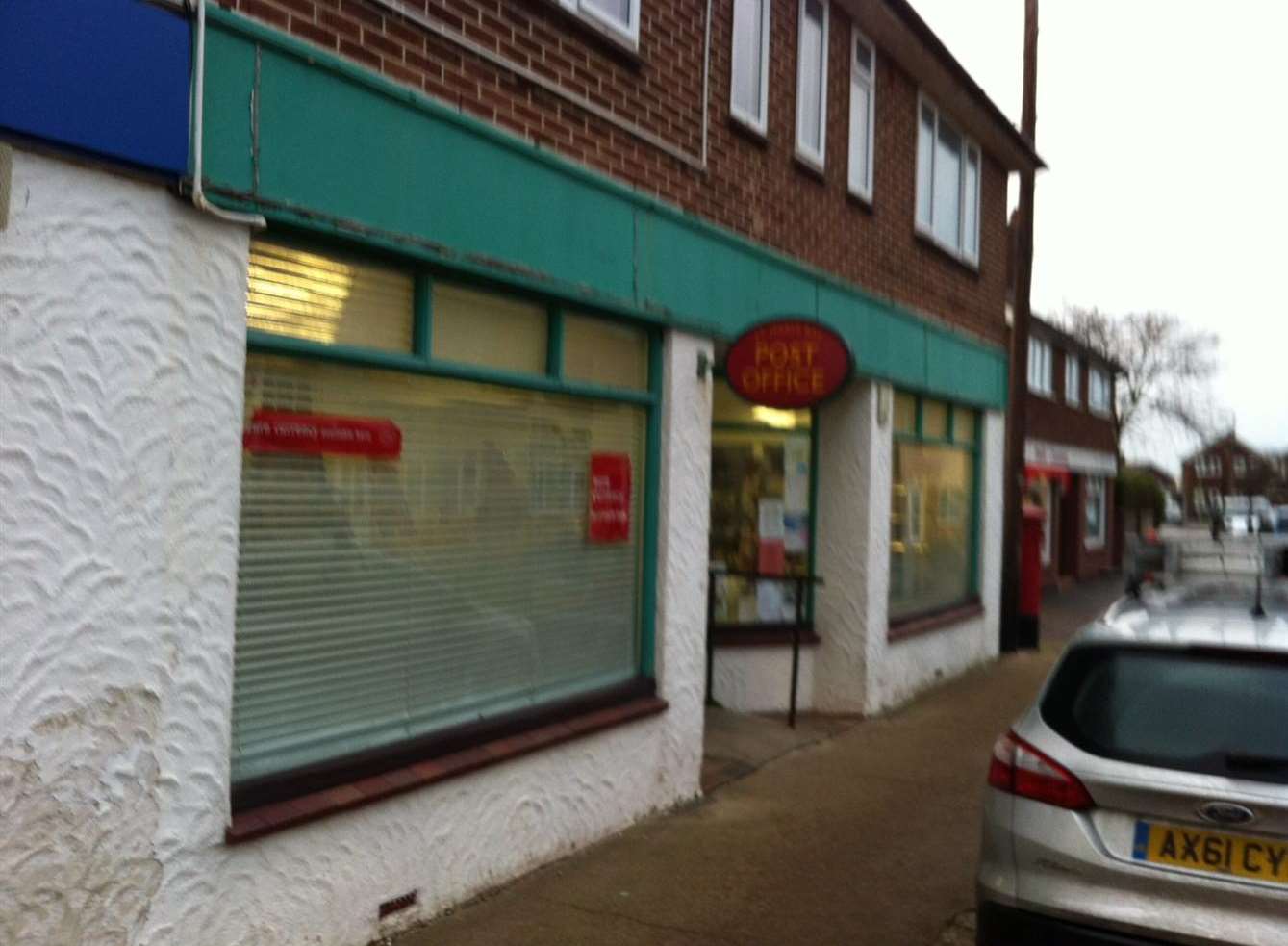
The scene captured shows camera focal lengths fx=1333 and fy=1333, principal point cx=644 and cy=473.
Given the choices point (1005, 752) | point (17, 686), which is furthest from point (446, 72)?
point (1005, 752)

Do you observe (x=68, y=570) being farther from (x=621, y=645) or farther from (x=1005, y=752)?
(x=621, y=645)

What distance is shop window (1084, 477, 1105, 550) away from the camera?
30.4 meters

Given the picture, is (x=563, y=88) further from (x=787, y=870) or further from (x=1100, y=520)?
(x=1100, y=520)

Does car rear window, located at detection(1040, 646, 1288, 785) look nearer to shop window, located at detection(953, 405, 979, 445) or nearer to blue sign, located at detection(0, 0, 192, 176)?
blue sign, located at detection(0, 0, 192, 176)

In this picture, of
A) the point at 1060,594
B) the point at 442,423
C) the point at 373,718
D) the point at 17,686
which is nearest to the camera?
the point at 17,686

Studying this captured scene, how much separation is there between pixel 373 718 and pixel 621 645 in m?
2.14

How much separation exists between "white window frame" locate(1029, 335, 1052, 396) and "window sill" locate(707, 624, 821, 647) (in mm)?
16198

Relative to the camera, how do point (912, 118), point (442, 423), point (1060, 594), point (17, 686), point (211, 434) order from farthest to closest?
point (1060, 594) → point (912, 118) → point (442, 423) → point (211, 434) → point (17, 686)

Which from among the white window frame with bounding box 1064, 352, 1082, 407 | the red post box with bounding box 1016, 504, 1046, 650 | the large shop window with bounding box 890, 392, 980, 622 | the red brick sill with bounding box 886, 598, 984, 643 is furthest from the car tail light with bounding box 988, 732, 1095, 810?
the white window frame with bounding box 1064, 352, 1082, 407

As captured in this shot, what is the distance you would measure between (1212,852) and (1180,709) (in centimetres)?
48

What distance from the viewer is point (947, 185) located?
13.3 metres

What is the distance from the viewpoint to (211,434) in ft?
15.0

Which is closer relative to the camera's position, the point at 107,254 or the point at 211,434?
the point at 107,254

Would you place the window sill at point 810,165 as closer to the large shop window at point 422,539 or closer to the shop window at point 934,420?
the large shop window at point 422,539
